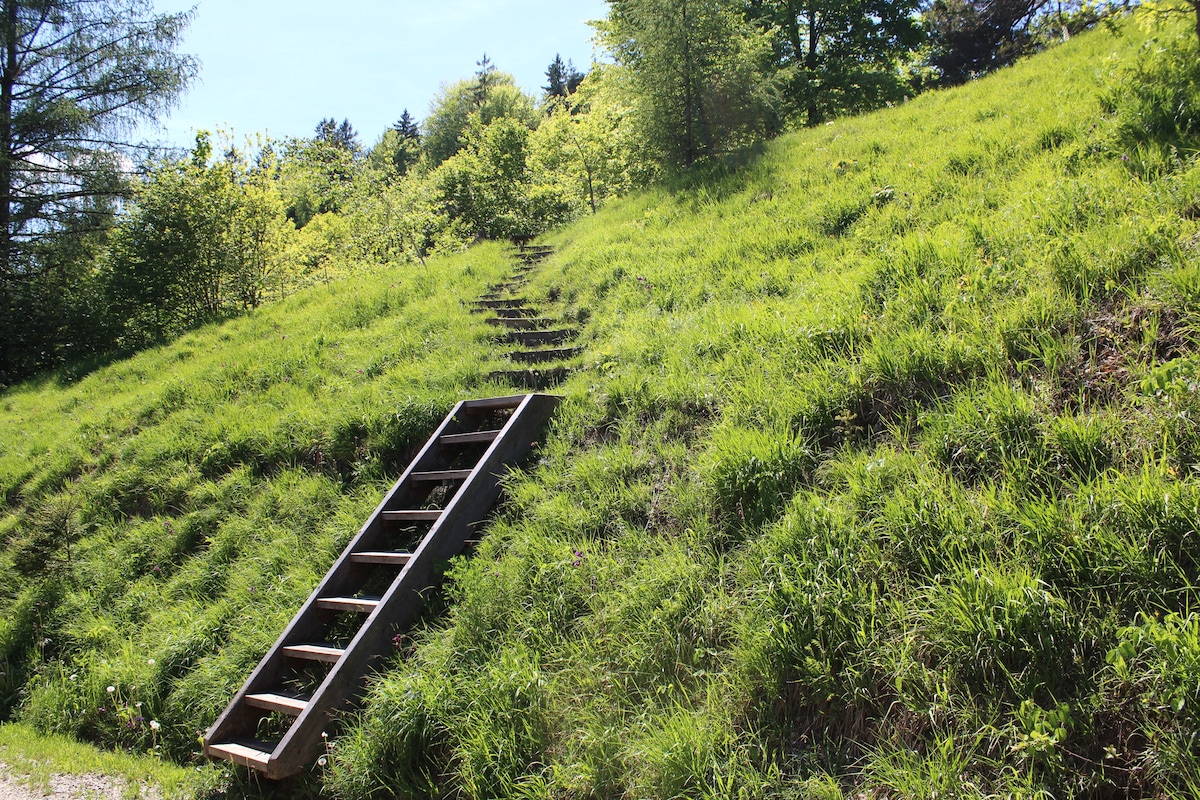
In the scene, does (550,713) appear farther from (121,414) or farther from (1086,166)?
(121,414)

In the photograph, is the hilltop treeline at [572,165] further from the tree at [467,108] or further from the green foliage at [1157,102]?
the tree at [467,108]

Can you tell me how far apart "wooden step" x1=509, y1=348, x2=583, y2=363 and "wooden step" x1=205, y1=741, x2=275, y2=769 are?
5.02 meters

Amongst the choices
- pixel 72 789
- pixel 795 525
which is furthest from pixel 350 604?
pixel 795 525

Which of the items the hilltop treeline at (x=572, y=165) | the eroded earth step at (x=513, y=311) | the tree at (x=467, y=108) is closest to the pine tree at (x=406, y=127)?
the tree at (x=467, y=108)

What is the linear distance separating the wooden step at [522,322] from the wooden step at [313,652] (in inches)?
219

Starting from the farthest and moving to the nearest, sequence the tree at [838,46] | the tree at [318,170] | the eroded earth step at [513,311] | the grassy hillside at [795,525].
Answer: the tree at [318,170] < the tree at [838,46] < the eroded earth step at [513,311] < the grassy hillside at [795,525]

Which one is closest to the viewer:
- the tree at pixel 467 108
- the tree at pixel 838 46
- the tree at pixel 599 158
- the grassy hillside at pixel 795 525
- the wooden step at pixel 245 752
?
the grassy hillside at pixel 795 525

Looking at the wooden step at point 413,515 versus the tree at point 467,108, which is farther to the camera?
the tree at point 467,108

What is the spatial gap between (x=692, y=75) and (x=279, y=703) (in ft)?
48.5

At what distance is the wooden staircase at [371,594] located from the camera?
431 cm

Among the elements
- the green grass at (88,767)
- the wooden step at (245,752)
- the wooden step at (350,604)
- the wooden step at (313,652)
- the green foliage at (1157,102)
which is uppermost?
the green foliage at (1157,102)

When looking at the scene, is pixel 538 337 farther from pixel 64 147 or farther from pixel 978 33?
pixel 978 33

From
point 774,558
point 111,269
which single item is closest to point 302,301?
point 111,269

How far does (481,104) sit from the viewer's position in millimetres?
57344
